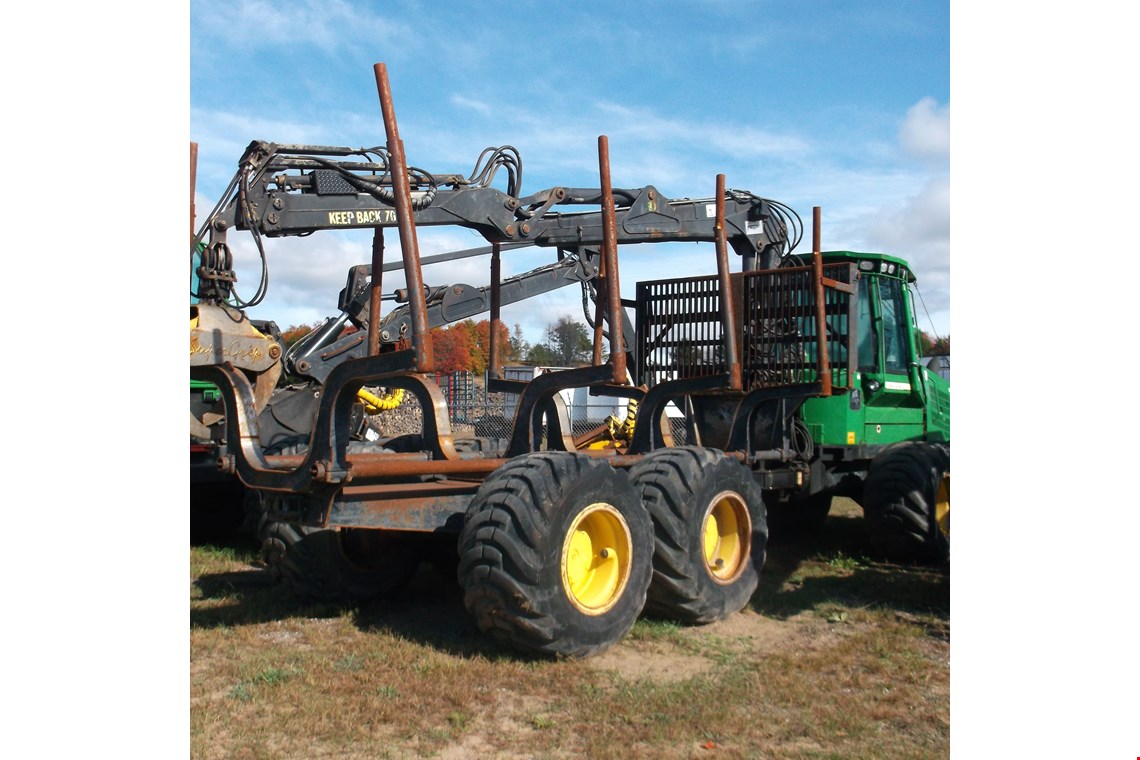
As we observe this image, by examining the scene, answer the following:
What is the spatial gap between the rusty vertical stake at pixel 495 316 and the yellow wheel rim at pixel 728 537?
2.13m

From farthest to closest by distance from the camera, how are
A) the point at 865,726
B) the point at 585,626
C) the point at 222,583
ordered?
the point at 222,583 → the point at 585,626 → the point at 865,726

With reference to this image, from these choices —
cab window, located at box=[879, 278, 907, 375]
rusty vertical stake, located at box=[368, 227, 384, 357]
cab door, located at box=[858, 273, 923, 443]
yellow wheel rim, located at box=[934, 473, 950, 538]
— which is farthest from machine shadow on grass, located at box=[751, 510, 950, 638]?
rusty vertical stake, located at box=[368, 227, 384, 357]

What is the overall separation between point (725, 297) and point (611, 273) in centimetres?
166

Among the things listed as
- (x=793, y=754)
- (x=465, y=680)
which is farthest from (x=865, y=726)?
(x=465, y=680)

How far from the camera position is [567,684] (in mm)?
4965

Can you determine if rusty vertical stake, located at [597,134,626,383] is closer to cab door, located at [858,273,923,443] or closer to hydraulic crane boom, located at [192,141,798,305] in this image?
hydraulic crane boom, located at [192,141,798,305]

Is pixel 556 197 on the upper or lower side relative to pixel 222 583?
upper

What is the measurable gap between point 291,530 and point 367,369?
212 centimetres

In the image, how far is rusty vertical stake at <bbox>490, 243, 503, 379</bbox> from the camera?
791 cm

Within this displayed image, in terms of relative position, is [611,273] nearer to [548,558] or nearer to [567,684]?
[548,558]

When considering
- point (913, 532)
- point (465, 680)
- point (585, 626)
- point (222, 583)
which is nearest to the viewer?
point (465, 680)

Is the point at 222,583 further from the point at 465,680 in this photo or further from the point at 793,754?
the point at 793,754

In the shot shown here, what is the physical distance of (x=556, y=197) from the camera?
8.73m

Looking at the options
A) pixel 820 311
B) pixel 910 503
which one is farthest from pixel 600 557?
pixel 910 503
